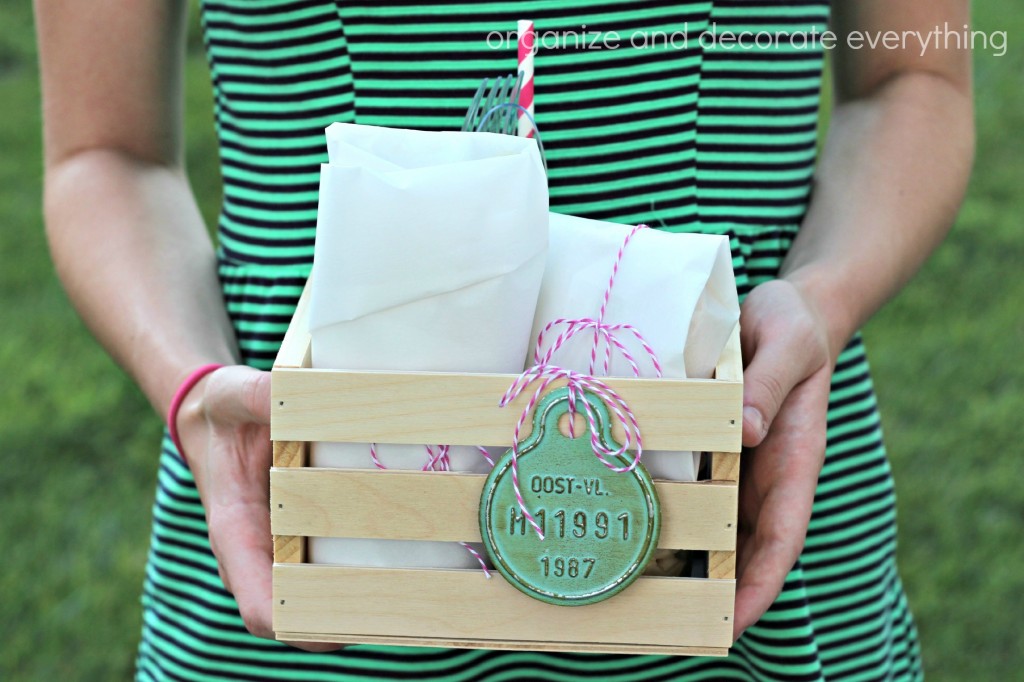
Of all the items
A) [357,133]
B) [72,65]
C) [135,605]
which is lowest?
[135,605]

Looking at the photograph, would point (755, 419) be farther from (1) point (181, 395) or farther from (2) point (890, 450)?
(2) point (890, 450)

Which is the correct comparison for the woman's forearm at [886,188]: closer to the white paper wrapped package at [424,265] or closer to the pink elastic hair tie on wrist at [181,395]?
the white paper wrapped package at [424,265]

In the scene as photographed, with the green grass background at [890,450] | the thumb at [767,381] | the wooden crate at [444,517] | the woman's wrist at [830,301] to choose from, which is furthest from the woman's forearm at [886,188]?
the green grass background at [890,450]

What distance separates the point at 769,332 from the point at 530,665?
0.37 m

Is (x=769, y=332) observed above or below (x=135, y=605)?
above

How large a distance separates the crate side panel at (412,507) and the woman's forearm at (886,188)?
29 centimetres

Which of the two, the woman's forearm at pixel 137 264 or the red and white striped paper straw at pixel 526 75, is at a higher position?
the red and white striped paper straw at pixel 526 75

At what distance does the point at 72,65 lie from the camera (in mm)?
1033

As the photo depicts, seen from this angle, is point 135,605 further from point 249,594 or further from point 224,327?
point 249,594

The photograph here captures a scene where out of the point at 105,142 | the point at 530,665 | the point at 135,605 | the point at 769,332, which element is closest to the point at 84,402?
the point at 135,605

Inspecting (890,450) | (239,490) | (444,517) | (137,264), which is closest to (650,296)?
(444,517)

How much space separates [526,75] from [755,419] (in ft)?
0.99

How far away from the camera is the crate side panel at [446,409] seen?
764 millimetres

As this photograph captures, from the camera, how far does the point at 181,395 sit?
938mm
